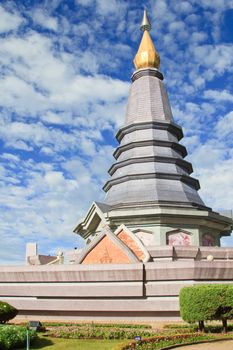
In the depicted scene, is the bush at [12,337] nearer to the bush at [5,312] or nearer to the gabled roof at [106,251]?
the bush at [5,312]

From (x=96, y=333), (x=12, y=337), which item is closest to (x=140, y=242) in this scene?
(x=96, y=333)

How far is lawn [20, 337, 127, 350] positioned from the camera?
12.8m

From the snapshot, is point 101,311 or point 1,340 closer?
point 1,340

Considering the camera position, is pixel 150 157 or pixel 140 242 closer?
pixel 140 242

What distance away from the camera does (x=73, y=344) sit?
43.7 ft

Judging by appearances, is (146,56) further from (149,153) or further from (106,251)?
(106,251)

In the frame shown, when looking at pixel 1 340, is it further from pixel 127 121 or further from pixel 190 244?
pixel 127 121

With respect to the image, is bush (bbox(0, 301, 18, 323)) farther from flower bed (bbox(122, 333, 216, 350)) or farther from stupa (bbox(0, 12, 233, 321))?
flower bed (bbox(122, 333, 216, 350))

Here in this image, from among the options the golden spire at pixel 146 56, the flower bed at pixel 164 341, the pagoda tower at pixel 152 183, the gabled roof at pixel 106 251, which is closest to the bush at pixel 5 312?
the gabled roof at pixel 106 251

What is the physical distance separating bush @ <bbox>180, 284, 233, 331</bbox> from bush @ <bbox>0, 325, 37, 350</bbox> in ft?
18.2

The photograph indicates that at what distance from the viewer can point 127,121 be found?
33906 mm

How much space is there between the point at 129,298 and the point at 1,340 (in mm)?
7587

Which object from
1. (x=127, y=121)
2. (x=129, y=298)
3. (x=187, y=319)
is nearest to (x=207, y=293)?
(x=187, y=319)

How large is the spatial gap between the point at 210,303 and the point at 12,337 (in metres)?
6.67
